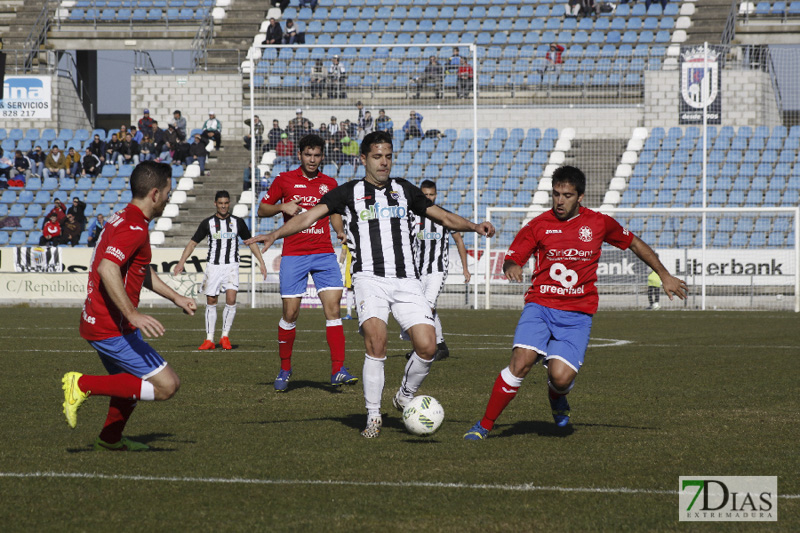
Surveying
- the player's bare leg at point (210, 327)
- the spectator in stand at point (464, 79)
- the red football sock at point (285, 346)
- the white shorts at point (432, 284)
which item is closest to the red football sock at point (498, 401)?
the red football sock at point (285, 346)

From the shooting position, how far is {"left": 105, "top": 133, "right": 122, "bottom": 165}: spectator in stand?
105ft

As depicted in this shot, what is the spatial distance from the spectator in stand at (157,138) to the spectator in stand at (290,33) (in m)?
5.44

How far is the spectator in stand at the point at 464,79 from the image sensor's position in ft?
90.2

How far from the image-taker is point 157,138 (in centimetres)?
3125

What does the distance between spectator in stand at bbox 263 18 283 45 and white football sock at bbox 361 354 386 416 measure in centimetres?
2726

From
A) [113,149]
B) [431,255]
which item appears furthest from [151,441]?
[113,149]

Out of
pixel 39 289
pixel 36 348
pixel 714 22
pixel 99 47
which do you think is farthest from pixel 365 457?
pixel 99 47

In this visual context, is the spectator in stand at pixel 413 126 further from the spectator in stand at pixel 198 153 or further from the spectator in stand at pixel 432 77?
the spectator in stand at pixel 198 153

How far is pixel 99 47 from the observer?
123ft

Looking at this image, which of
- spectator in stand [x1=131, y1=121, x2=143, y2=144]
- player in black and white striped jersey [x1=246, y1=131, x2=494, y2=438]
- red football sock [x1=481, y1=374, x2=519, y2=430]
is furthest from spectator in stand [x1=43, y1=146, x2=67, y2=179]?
red football sock [x1=481, y1=374, x2=519, y2=430]

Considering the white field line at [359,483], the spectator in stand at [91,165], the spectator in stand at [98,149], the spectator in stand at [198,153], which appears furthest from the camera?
the spectator in stand at [98,149]

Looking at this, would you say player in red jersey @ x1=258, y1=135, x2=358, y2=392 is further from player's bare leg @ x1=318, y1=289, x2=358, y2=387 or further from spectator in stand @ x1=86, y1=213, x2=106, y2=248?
spectator in stand @ x1=86, y1=213, x2=106, y2=248

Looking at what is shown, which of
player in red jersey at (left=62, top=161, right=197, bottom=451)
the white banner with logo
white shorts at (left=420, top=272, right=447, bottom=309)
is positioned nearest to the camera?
player in red jersey at (left=62, top=161, right=197, bottom=451)

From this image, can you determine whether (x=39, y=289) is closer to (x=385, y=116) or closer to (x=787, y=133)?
(x=385, y=116)
